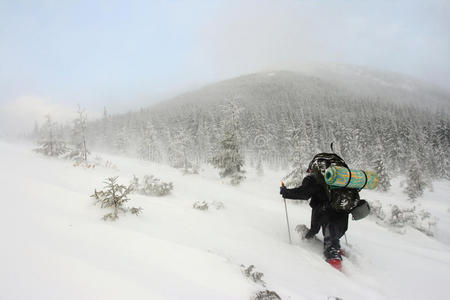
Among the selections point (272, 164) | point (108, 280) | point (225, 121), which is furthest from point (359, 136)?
point (108, 280)

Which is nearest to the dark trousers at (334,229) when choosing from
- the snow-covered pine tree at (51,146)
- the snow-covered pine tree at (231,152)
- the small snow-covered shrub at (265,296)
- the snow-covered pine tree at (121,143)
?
the small snow-covered shrub at (265,296)

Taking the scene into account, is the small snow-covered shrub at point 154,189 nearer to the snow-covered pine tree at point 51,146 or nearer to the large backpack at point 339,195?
the large backpack at point 339,195

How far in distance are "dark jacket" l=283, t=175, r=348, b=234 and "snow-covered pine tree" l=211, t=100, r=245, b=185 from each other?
15.4 m

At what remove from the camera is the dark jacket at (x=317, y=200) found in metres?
4.76

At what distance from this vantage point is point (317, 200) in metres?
5.01

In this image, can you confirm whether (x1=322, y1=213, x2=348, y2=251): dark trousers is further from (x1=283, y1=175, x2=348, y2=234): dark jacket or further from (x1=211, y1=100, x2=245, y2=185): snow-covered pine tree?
(x1=211, y1=100, x2=245, y2=185): snow-covered pine tree

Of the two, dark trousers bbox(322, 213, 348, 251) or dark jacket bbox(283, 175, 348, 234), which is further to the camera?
dark jacket bbox(283, 175, 348, 234)

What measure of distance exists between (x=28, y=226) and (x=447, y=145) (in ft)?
289

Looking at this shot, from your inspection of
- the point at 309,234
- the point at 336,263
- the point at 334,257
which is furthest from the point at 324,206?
the point at 336,263

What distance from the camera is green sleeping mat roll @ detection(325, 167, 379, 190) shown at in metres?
4.19

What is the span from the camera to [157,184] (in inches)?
337

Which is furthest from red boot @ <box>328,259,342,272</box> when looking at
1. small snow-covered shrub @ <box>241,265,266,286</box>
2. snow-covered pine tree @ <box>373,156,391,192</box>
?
snow-covered pine tree @ <box>373,156,391,192</box>

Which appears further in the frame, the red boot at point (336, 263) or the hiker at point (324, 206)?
the hiker at point (324, 206)

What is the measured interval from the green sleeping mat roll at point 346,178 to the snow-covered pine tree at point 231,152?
16.1 metres
